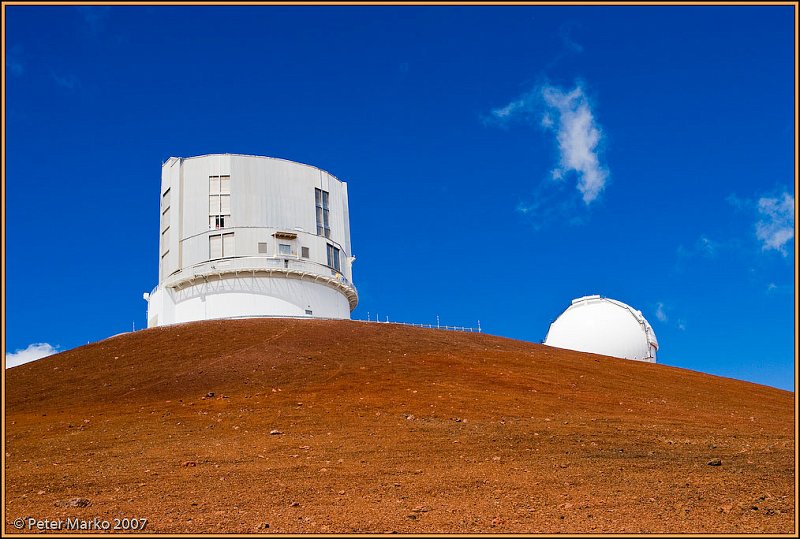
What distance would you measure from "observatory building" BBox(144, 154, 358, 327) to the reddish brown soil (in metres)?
9.35

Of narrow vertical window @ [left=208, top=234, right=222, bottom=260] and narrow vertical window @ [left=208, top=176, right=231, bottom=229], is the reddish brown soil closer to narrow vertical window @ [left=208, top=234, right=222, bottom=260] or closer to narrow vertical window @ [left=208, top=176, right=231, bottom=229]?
narrow vertical window @ [left=208, top=234, right=222, bottom=260]

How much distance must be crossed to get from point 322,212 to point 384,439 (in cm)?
2901

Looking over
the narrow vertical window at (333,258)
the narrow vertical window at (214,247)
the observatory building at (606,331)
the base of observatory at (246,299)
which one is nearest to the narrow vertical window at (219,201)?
the narrow vertical window at (214,247)

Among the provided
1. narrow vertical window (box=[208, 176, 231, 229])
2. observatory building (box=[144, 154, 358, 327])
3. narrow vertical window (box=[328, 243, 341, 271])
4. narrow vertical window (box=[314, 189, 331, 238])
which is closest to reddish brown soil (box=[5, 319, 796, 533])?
observatory building (box=[144, 154, 358, 327])

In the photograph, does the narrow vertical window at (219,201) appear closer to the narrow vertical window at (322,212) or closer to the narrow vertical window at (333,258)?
the narrow vertical window at (322,212)

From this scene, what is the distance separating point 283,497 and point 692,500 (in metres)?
5.86

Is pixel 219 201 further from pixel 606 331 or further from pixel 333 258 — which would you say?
pixel 606 331

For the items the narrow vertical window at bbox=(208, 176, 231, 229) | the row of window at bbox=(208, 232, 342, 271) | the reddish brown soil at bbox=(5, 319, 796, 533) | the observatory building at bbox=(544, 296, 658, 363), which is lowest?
the reddish brown soil at bbox=(5, 319, 796, 533)

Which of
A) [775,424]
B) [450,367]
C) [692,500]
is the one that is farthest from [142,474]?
[775,424]

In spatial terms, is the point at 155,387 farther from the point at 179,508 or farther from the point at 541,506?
the point at 541,506

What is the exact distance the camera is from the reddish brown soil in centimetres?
993

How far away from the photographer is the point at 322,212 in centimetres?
4306

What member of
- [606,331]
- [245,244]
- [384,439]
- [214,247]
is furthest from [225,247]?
[384,439]

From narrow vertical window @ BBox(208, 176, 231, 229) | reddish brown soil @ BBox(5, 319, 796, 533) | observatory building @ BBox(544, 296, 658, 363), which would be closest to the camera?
reddish brown soil @ BBox(5, 319, 796, 533)
